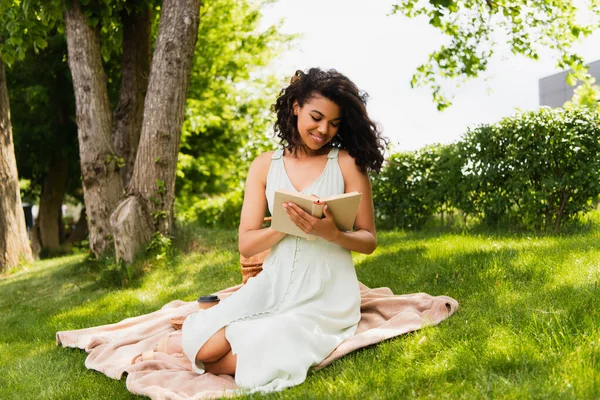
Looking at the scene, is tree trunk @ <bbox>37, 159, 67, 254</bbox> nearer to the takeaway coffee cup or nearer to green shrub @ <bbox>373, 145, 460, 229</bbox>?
green shrub @ <bbox>373, 145, 460, 229</bbox>

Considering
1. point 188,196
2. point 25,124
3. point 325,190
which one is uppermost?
point 25,124

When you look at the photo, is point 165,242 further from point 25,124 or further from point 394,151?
point 25,124

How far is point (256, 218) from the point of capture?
14.6 ft

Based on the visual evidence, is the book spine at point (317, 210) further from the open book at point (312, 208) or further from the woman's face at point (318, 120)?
the woman's face at point (318, 120)

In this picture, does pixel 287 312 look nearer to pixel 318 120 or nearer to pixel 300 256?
pixel 300 256

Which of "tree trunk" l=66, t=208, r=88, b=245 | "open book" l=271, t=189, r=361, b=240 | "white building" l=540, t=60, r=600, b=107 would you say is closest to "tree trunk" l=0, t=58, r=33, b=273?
"tree trunk" l=66, t=208, r=88, b=245

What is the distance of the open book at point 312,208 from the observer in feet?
12.5

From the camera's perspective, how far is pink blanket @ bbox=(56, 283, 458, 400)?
3.95 metres

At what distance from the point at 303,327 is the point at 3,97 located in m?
11.2

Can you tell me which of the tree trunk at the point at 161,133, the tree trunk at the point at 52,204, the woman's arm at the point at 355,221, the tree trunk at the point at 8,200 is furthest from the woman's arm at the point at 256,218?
the tree trunk at the point at 52,204

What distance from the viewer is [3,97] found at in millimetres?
12914

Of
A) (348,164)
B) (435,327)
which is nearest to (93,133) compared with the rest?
(348,164)

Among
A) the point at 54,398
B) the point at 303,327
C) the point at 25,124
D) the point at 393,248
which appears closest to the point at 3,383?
the point at 54,398

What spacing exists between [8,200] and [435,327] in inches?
430
